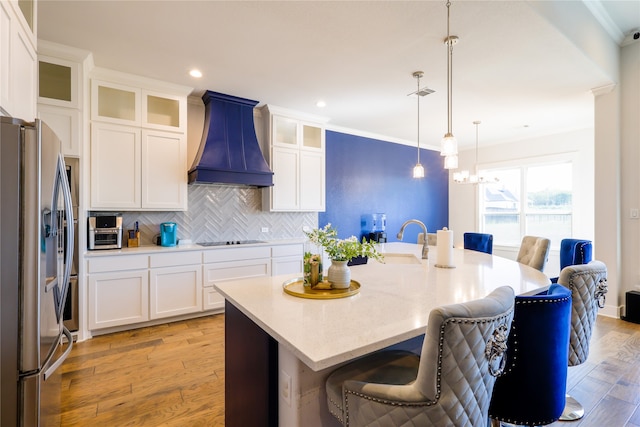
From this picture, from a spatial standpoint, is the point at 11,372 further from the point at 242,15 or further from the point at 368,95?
the point at 368,95

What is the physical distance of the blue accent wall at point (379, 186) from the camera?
5.33 m

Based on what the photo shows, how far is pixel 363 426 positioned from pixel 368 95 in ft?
12.1

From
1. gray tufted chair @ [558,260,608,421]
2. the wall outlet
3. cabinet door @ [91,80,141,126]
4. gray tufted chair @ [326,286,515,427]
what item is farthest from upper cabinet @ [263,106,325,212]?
gray tufted chair @ [326,286,515,427]

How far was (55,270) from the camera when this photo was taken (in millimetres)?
1477

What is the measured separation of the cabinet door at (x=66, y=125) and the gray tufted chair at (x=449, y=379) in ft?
10.7

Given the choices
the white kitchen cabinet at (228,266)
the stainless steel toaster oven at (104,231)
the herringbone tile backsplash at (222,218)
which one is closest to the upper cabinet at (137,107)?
the herringbone tile backsplash at (222,218)

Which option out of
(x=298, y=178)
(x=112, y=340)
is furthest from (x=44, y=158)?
(x=298, y=178)

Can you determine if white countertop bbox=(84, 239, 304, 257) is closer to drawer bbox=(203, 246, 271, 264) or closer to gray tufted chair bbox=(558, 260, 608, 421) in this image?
drawer bbox=(203, 246, 271, 264)

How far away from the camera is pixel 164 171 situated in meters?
3.55

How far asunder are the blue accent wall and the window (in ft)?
3.34

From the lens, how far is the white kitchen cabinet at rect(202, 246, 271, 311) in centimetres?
361

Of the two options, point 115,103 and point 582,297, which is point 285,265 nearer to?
point 115,103

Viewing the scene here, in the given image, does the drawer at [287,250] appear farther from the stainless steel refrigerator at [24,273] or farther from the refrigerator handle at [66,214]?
the stainless steel refrigerator at [24,273]

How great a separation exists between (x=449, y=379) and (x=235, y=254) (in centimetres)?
320
